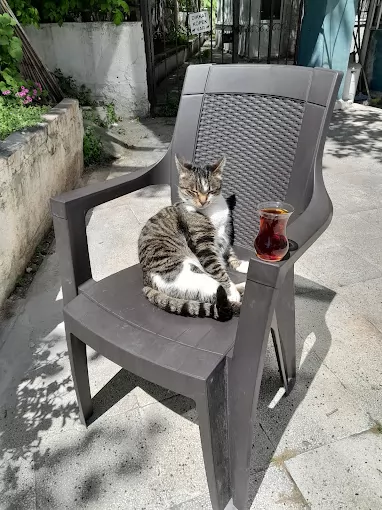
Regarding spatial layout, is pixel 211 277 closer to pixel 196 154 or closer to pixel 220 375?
pixel 220 375

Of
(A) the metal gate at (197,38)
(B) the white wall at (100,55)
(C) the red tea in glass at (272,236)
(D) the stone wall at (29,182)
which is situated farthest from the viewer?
(A) the metal gate at (197,38)

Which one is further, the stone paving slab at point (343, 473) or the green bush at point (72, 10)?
the green bush at point (72, 10)

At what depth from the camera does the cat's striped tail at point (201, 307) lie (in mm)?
1345

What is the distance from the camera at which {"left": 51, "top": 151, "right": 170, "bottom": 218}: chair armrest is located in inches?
55.1

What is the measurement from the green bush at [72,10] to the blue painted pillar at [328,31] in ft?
9.05

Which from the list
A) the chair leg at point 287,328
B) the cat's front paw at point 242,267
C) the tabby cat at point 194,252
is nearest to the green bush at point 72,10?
the tabby cat at point 194,252

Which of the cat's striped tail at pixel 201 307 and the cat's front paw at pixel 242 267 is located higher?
the cat's striped tail at pixel 201 307

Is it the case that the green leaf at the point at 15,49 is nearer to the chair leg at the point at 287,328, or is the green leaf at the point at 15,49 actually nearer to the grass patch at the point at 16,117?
the grass patch at the point at 16,117

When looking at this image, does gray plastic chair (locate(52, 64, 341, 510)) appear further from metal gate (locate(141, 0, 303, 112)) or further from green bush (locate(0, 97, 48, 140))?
metal gate (locate(141, 0, 303, 112))

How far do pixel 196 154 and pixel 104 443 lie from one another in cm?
134

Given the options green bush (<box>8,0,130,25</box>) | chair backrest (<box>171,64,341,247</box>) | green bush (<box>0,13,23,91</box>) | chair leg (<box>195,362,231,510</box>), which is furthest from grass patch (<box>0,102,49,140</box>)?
chair leg (<box>195,362,231,510</box>)

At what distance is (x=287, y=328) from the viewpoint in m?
1.63

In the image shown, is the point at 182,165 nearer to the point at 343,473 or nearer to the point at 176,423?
the point at 176,423

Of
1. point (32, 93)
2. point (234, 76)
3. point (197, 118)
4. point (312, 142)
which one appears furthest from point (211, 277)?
point (32, 93)
